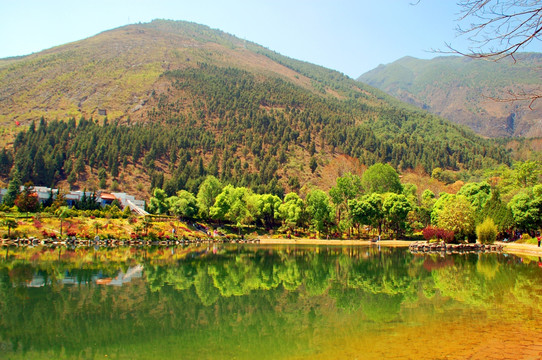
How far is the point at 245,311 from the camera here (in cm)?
1537

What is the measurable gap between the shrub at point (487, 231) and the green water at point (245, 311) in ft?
78.8

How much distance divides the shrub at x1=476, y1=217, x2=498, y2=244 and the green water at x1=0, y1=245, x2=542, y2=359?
24028mm

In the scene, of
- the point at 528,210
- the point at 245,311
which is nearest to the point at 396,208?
the point at 528,210

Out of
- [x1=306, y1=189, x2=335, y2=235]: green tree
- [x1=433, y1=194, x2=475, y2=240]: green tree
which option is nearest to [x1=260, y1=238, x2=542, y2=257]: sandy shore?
[x1=306, y1=189, x2=335, y2=235]: green tree

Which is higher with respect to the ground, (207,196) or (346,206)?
(207,196)

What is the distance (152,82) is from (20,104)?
168ft

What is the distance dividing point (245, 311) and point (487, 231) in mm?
45184

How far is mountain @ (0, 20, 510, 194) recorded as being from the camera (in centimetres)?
9900

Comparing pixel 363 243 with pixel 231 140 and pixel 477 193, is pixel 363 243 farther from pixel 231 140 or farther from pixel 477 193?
pixel 231 140

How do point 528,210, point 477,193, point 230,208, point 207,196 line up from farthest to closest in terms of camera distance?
point 207,196
point 230,208
point 477,193
point 528,210

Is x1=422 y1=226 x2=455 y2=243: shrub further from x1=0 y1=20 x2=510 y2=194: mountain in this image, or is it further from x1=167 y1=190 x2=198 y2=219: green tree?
x1=0 y1=20 x2=510 y2=194: mountain

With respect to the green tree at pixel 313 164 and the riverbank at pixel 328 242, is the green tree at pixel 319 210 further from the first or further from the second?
the green tree at pixel 313 164

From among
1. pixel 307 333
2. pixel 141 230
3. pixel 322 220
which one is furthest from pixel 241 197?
pixel 307 333

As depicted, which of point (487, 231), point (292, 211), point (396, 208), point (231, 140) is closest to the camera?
point (487, 231)
